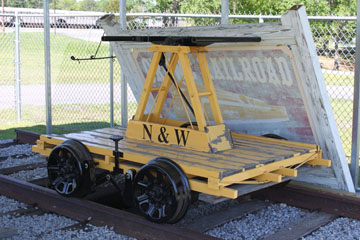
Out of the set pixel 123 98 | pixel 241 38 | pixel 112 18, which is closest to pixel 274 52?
pixel 241 38

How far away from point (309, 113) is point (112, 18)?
124 inches

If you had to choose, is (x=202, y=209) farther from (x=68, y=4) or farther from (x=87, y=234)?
(x=68, y=4)

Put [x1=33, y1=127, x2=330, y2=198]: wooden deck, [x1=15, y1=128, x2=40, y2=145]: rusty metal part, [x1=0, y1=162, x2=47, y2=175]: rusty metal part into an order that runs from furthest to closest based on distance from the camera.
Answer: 1. [x1=15, y1=128, x2=40, y2=145]: rusty metal part
2. [x1=0, y1=162, x2=47, y2=175]: rusty metal part
3. [x1=33, y1=127, x2=330, y2=198]: wooden deck

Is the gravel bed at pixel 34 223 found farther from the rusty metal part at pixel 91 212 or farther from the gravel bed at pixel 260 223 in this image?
the gravel bed at pixel 260 223

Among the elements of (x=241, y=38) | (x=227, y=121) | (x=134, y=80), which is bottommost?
(x=227, y=121)

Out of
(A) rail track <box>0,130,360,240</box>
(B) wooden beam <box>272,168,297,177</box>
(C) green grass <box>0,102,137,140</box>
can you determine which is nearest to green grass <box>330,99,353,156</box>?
(A) rail track <box>0,130,360,240</box>

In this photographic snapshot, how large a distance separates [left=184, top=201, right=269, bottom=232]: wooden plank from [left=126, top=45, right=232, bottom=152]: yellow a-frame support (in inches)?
29.4

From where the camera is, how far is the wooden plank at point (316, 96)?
15.5 feet

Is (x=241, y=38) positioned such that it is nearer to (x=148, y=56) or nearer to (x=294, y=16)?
(x=294, y=16)

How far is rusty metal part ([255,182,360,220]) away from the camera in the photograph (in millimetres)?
5295

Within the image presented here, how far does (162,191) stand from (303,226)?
5.01ft

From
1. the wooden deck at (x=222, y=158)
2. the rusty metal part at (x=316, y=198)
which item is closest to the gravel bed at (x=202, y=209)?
the rusty metal part at (x=316, y=198)

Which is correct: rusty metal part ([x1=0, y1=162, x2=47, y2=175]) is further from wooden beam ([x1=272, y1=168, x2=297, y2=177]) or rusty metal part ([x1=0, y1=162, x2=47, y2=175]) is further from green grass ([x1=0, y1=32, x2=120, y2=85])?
green grass ([x1=0, y1=32, x2=120, y2=85])

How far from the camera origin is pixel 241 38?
5031 mm
